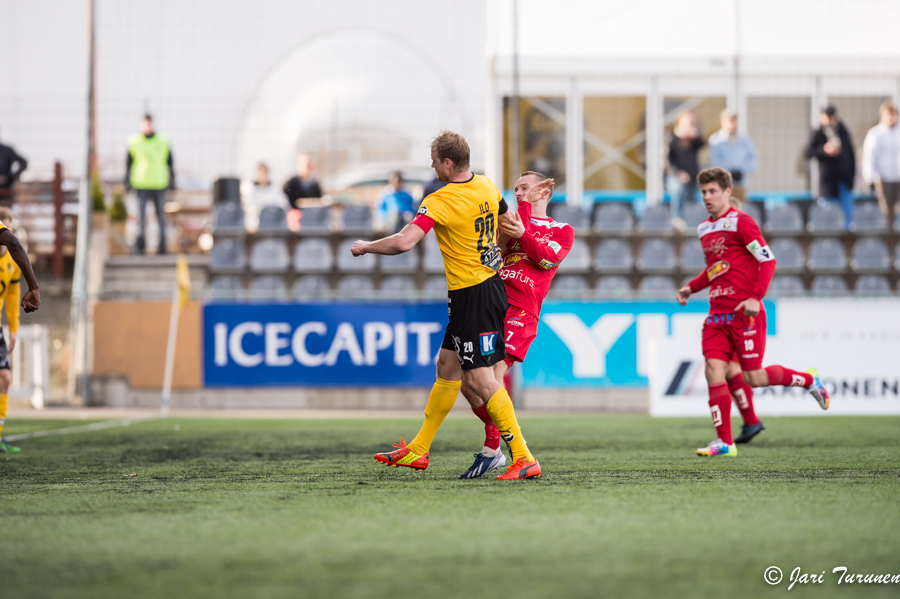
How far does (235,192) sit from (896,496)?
1308cm

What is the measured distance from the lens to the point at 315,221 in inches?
573

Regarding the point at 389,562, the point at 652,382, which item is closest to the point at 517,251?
the point at 389,562

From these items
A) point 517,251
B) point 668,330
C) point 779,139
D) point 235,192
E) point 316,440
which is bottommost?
point 316,440

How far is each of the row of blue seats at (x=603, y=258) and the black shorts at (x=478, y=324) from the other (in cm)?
849

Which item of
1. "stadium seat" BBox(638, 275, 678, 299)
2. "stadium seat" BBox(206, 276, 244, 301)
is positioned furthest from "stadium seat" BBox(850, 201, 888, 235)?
"stadium seat" BBox(206, 276, 244, 301)

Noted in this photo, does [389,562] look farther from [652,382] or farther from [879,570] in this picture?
[652,382]

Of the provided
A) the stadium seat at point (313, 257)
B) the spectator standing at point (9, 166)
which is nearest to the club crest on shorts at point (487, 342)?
the stadium seat at point (313, 257)

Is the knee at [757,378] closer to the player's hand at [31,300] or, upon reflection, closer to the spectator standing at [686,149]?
the player's hand at [31,300]

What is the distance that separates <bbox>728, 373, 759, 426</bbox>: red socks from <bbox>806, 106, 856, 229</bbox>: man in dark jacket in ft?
27.0

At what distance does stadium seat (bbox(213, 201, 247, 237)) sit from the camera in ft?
47.6

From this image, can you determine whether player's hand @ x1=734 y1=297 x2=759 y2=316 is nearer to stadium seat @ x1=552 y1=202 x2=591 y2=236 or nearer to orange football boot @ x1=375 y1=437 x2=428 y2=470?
orange football boot @ x1=375 y1=437 x2=428 y2=470

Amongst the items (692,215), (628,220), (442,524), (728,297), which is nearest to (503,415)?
(442,524)

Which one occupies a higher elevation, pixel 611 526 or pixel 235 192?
pixel 235 192

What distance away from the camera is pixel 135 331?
12.7 metres
